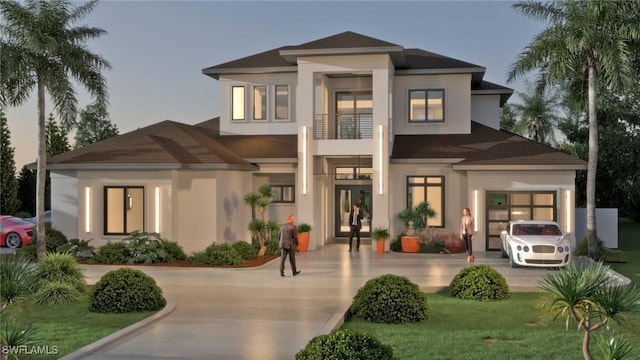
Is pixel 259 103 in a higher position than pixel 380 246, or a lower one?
higher

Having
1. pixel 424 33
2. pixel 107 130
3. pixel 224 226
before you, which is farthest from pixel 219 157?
pixel 107 130

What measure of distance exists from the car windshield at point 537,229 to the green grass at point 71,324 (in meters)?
12.7

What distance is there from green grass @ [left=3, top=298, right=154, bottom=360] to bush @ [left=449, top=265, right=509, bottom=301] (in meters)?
6.58

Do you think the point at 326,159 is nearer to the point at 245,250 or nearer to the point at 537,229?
the point at 245,250

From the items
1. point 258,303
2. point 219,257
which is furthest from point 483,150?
point 258,303

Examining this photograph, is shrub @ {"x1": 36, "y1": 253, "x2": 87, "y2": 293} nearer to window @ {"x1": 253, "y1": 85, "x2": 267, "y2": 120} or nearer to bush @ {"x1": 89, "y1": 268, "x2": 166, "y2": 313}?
bush @ {"x1": 89, "y1": 268, "x2": 166, "y2": 313}

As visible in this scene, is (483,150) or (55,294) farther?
(483,150)

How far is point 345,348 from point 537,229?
14.4 m

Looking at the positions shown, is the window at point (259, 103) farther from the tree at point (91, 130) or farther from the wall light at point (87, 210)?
the tree at point (91, 130)

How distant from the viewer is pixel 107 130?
53781 millimetres

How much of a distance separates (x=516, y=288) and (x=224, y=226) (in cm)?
1169

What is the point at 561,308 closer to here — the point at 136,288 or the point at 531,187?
the point at 136,288

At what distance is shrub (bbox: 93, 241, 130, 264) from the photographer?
65.9 ft

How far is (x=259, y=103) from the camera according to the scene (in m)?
28.5
